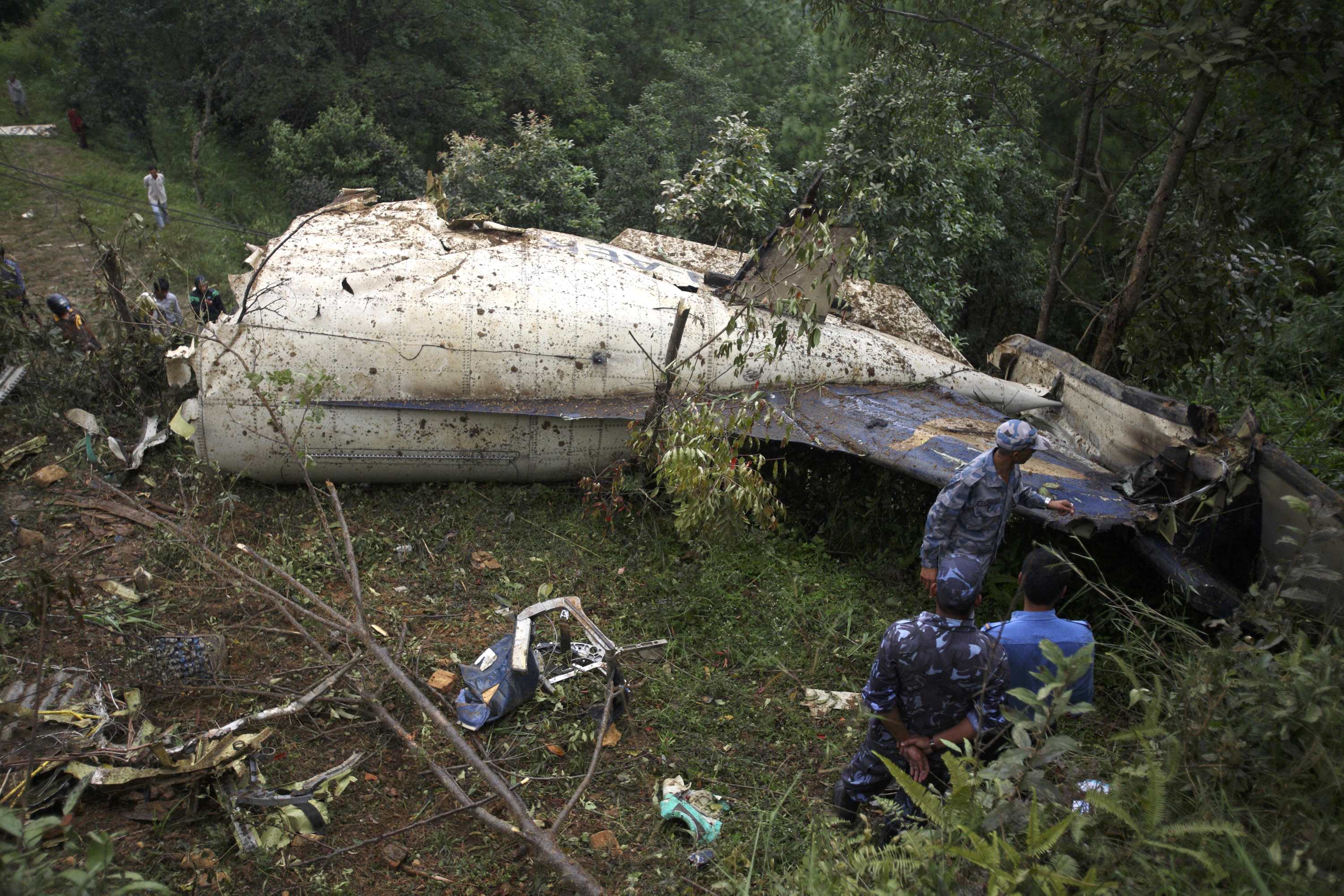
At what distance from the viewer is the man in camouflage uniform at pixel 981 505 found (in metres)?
4.48

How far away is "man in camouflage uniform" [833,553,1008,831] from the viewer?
3436 millimetres

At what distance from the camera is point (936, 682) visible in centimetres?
344

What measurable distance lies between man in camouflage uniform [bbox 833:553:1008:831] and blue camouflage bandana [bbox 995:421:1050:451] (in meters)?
Answer: 1.14

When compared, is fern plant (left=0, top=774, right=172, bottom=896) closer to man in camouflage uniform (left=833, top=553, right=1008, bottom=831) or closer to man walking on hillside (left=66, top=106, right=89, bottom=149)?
man in camouflage uniform (left=833, top=553, right=1008, bottom=831)

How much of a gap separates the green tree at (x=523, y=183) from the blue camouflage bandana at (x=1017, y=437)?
8.36 meters

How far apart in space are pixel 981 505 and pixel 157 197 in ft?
48.8

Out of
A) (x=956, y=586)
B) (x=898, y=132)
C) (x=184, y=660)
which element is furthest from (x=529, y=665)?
(x=898, y=132)

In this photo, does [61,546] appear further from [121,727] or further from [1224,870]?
[1224,870]

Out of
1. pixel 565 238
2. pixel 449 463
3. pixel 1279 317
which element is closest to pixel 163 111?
pixel 565 238

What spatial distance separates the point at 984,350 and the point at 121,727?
13965 millimetres

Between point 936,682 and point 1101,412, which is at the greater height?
point 1101,412

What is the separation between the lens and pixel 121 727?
14.5 ft

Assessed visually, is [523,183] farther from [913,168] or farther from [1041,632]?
[1041,632]

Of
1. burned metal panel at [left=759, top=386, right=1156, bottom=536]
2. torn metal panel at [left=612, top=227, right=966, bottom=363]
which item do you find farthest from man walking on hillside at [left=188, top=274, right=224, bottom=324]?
burned metal panel at [left=759, top=386, right=1156, bottom=536]
